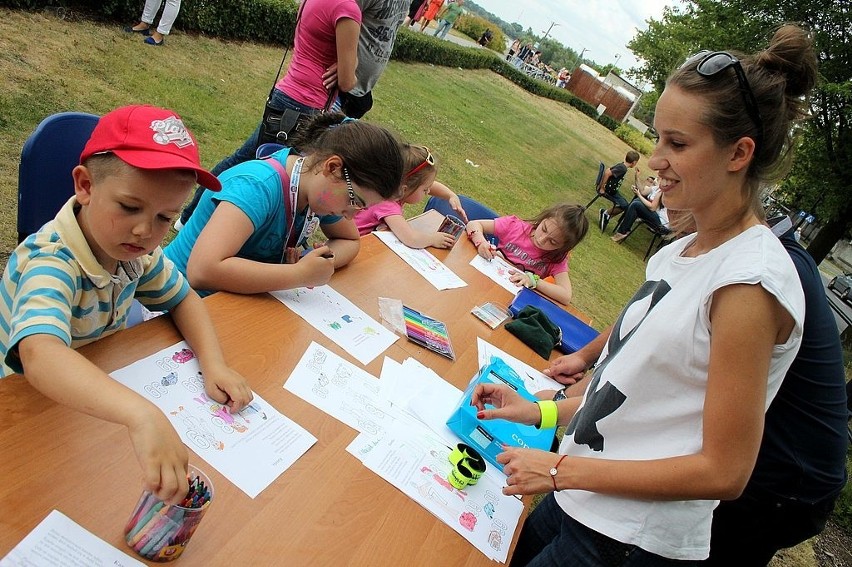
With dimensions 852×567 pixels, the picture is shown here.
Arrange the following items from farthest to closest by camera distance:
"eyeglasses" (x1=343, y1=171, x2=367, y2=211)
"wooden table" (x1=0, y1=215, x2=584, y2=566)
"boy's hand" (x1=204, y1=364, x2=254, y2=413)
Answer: "eyeglasses" (x1=343, y1=171, x2=367, y2=211), "boy's hand" (x1=204, y1=364, x2=254, y2=413), "wooden table" (x1=0, y1=215, x2=584, y2=566)

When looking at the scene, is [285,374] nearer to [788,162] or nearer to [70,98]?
[788,162]

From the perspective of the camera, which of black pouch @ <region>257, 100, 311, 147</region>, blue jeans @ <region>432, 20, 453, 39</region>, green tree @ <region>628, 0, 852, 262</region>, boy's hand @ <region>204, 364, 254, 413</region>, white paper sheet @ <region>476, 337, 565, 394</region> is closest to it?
boy's hand @ <region>204, 364, 254, 413</region>

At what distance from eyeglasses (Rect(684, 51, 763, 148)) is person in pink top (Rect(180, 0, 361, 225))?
2081 mm

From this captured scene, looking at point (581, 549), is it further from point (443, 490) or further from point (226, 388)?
point (226, 388)

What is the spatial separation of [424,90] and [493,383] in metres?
12.2

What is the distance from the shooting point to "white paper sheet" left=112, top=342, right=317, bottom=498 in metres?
1.15

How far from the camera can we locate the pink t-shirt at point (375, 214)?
303 cm

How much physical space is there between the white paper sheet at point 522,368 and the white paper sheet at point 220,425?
1007mm

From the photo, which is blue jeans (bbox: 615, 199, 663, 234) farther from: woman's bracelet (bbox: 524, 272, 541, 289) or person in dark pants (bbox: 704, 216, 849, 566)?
person in dark pants (bbox: 704, 216, 849, 566)

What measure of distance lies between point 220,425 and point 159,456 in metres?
0.39

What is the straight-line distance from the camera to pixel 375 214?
3092 mm

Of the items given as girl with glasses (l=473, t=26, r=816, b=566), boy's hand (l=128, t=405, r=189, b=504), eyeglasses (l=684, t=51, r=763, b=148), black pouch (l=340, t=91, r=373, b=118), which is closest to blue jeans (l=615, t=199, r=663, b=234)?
black pouch (l=340, t=91, r=373, b=118)

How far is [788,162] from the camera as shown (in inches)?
48.6

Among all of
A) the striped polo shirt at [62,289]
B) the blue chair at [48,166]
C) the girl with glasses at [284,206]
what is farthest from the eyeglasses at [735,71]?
the blue chair at [48,166]
